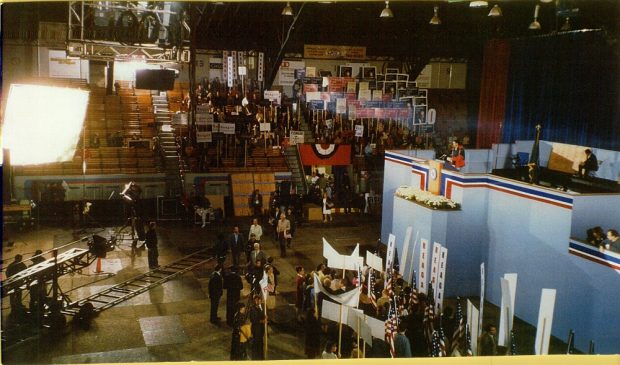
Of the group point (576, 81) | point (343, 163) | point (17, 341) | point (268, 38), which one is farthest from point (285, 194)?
point (17, 341)

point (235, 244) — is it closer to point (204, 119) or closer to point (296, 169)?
point (204, 119)

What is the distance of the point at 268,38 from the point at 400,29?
20.5 ft

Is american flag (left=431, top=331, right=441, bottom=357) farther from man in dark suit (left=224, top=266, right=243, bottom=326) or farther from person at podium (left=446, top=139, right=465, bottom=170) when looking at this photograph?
person at podium (left=446, top=139, right=465, bottom=170)

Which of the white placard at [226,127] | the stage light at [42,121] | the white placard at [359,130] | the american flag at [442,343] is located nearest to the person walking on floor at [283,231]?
the stage light at [42,121]

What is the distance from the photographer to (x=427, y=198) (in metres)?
13.7

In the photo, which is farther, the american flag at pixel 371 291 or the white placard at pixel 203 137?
the white placard at pixel 203 137

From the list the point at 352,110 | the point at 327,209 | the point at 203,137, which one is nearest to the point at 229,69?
the point at 203,137

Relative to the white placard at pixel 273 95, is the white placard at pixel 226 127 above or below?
below

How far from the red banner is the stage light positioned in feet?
37.6

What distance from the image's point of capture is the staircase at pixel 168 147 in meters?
22.4

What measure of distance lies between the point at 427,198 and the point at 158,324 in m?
6.93

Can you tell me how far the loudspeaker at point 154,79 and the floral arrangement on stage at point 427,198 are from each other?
25.9 feet

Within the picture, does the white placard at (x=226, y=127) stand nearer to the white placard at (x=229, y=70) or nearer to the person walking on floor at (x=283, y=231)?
the white placard at (x=229, y=70)

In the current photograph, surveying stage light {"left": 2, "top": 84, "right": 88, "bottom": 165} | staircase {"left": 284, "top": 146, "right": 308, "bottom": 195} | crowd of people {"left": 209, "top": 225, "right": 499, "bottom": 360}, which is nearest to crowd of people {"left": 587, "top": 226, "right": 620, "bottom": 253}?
crowd of people {"left": 209, "top": 225, "right": 499, "bottom": 360}
